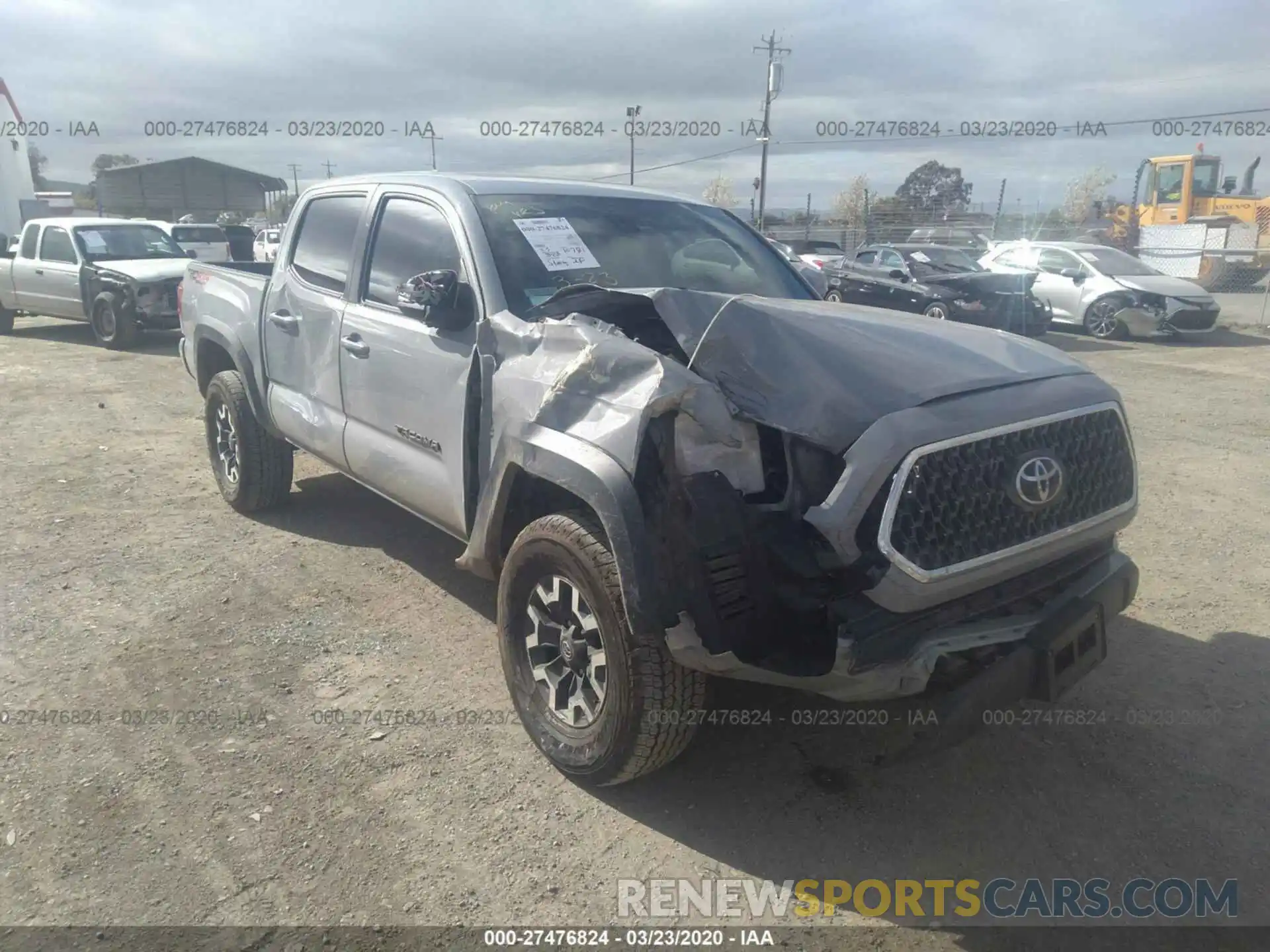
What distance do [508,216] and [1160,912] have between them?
10.8 ft

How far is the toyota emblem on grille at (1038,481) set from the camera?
2.74 metres

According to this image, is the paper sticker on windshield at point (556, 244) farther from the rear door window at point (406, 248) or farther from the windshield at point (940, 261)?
the windshield at point (940, 261)

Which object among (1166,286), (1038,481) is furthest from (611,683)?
(1166,286)

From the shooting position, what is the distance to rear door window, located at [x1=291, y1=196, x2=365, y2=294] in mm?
4520

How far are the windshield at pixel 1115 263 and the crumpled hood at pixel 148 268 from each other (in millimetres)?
14480

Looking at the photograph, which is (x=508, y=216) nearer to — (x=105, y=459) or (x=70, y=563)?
(x=70, y=563)

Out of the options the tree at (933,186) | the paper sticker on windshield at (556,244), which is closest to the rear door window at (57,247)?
the paper sticker on windshield at (556,244)

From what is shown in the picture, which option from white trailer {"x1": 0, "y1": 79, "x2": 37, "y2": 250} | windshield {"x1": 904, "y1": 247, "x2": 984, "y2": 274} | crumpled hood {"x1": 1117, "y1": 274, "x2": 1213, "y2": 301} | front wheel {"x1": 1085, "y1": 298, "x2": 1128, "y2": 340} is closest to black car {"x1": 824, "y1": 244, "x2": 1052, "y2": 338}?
windshield {"x1": 904, "y1": 247, "x2": 984, "y2": 274}

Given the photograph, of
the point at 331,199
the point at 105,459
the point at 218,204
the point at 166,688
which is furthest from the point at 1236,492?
the point at 218,204

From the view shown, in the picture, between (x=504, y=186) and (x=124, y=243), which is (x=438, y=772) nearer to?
(x=504, y=186)

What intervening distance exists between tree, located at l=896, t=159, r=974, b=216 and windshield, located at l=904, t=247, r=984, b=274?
2636 cm

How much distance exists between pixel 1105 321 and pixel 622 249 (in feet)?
46.0

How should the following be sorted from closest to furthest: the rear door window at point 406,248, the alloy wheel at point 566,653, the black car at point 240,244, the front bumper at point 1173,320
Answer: the alloy wheel at point 566,653 → the rear door window at point 406,248 → the front bumper at point 1173,320 → the black car at point 240,244

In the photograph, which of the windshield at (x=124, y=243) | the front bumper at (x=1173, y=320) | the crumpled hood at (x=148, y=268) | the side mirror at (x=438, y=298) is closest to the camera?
the side mirror at (x=438, y=298)
